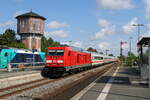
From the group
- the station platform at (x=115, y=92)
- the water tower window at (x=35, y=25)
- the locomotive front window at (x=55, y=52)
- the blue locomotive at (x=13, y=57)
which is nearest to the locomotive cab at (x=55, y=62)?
the locomotive front window at (x=55, y=52)

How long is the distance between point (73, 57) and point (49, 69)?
339cm

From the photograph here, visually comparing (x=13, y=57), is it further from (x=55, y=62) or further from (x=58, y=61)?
(x=58, y=61)

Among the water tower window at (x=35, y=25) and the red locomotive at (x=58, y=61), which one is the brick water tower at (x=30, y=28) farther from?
the red locomotive at (x=58, y=61)

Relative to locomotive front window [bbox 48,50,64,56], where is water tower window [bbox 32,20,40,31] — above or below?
above

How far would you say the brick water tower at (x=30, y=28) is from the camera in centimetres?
8431

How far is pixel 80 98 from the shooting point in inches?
468

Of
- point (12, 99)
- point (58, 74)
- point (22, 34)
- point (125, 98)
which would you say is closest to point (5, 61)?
point (58, 74)

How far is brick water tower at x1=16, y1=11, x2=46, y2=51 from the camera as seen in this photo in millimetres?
84312

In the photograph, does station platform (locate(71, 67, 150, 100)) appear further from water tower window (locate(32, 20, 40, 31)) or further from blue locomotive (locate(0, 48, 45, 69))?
water tower window (locate(32, 20, 40, 31))

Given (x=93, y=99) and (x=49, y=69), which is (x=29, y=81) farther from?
(x=93, y=99)

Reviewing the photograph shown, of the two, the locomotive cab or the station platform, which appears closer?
the station platform

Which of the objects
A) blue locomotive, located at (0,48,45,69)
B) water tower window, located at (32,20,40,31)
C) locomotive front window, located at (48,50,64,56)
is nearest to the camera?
locomotive front window, located at (48,50,64,56)

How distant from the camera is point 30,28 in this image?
3292 inches

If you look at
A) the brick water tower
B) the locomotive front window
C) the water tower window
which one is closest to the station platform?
the locomotive front window
